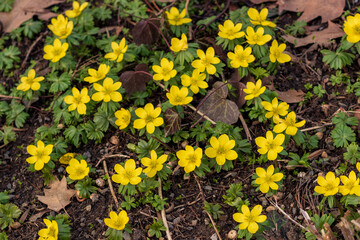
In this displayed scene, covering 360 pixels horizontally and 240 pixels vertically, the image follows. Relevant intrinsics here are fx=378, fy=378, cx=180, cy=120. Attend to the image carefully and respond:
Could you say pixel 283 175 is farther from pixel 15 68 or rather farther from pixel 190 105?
pixel 15 68

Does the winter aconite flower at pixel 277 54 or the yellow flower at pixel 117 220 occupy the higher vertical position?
the winter aconite flower at pixel 277 54

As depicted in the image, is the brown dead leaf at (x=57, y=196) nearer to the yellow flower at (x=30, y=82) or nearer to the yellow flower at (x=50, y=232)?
the yellow flower at (x=50, y=232)

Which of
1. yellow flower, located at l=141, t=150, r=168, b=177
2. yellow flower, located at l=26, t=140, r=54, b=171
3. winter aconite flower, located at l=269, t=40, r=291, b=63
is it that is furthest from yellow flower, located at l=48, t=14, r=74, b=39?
winter aconite flower, located at l=269, t=40, r=291, b=63

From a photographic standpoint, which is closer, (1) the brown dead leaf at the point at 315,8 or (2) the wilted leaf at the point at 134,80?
(2) the wilted leaf at the point at 134,80

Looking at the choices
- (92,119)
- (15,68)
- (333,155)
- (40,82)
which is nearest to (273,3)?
(333,155)

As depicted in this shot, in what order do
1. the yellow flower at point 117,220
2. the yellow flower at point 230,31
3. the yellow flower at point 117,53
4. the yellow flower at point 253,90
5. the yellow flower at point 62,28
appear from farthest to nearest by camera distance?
the yellow flower at point 62,28
the yellow flower at point 117,53
the yellow flower at point 230,31
the yellow flower at point 253,90
the yellow flower at point 117,220

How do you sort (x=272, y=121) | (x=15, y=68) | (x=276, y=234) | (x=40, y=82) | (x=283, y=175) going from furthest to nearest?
1. (x=15, y=68)
2. (x=40, y=82)
3. (x=272, y=121)
4. (x=283, y=175)
5. (x=276, y=234)

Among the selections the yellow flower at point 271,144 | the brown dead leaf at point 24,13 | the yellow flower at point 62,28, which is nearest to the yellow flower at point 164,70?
the yellow flower at point 271,144
